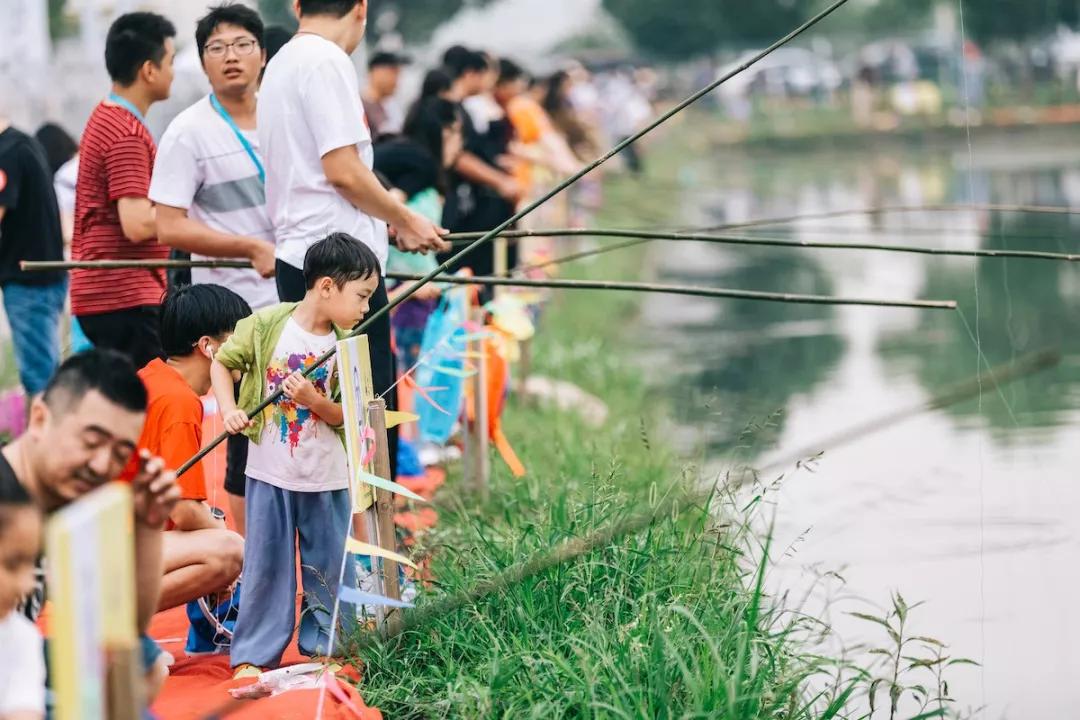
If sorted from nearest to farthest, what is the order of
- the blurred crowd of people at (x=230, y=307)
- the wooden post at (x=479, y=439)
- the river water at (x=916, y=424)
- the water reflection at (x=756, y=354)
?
the blurred crowd of people at (x=230, y=307) → the river water at (x=916, y=424) → the wooden post at (x=479, y=439) → the water reflection at (x=756, y=354)

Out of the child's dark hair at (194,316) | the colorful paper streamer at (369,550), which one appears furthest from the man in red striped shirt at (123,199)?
the colorful paper streamer at (369,550)

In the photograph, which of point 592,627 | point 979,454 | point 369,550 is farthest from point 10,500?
point 979,454

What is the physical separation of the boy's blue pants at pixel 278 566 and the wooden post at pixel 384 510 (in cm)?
12

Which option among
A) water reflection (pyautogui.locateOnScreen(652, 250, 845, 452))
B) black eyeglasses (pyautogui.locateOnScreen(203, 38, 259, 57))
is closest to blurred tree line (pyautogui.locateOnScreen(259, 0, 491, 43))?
water reflection (pyautogui.locateOnScreen(652, 250, 845, 452))

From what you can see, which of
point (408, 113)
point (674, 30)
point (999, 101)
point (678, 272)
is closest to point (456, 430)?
point (408, 113)

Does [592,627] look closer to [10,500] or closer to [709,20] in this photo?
[10,500]

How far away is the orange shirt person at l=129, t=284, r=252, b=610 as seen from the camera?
4.36 meters

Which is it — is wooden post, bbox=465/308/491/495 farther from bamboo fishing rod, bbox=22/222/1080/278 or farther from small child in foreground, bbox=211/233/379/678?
small child in foreground, bbox=211/233/379/678

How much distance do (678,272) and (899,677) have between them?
12280 millimetres

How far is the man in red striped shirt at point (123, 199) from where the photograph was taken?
5480 millimetres

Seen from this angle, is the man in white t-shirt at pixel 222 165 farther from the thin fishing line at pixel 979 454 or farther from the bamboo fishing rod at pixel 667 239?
the thin fishing line at pixel 979 454

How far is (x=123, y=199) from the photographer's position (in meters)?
5.47

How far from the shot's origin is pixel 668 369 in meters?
11.4

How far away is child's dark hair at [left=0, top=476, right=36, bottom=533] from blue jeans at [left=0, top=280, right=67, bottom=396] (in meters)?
3.91
